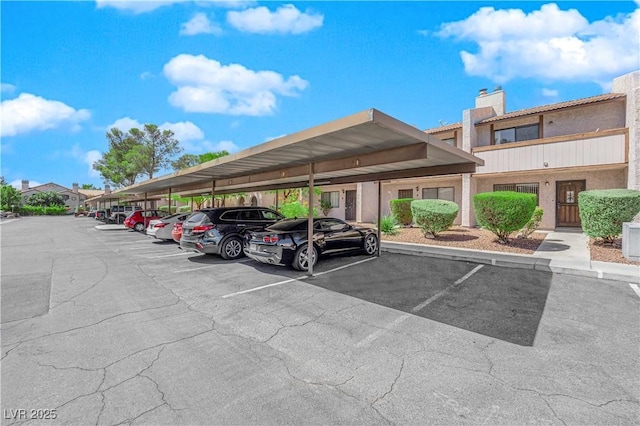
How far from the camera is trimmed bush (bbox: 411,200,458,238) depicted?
470 inches

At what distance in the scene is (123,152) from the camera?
43656 millimetres

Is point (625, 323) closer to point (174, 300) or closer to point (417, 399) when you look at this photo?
point (417, 399)

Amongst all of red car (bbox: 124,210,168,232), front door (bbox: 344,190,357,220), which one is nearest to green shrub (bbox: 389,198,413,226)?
front door (bbox: 344,190,357,220)

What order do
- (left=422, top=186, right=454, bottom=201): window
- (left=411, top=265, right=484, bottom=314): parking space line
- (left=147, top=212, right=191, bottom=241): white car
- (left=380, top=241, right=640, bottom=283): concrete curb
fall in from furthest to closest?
(left=422, top=186, right=454, bottom=201): window
(left=147, top=212, right=191, bottom=241): white car
(left=380, top=241, right=640, bottom=283): concrete curb
(left=411, top=265, right=484, bottom=314): parking space line

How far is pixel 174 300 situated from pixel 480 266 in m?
7.61

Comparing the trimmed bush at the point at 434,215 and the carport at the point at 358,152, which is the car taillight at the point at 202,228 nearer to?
the carport at the point at 358,152

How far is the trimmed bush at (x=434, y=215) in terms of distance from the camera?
11.9 metres

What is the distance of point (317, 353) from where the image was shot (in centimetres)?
347

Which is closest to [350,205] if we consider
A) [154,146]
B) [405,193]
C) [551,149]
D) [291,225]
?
[405,193]

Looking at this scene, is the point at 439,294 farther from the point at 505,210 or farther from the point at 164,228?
the point at 164,228

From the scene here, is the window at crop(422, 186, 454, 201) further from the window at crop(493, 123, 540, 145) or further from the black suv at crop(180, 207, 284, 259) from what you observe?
the black suv at crop(180, 207, 284, 259)

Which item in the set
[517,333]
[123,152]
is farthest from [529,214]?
[123,152]

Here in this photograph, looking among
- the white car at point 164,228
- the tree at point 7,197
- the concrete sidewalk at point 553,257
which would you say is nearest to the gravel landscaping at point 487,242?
the concrete sidewalk at point 553,257

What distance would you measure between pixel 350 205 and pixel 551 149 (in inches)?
503
